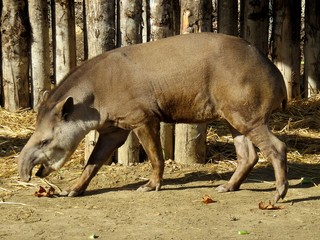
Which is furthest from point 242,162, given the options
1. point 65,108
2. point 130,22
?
point 130,22

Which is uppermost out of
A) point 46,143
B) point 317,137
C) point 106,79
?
point 106,79

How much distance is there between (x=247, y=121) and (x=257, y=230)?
4.38 ft

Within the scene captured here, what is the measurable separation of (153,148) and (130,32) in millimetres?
1754

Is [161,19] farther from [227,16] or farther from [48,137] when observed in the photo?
[227,16]

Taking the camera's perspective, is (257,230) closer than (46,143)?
Yes

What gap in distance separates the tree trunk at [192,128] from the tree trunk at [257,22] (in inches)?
125

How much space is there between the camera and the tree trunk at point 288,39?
488 inches

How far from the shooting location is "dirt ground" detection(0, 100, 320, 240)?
6.59 metres

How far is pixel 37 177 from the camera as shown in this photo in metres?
8.62

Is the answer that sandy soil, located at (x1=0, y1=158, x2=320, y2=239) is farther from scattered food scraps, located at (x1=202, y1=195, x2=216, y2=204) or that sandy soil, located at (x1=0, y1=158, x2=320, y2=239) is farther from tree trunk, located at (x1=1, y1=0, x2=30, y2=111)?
tree trunk, located at (x1=1, y1=0, x2=30, y2=111)

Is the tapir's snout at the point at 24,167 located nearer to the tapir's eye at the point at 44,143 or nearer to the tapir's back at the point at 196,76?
the tapir's eye at the point at 44,143

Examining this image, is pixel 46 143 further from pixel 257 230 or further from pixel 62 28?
pixel 62 28

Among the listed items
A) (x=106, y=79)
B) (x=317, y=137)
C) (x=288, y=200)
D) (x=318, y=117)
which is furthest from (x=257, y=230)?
(x=318, y=117)

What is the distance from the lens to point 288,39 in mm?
12484
